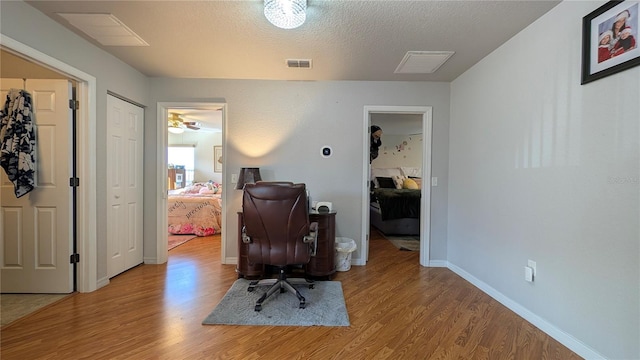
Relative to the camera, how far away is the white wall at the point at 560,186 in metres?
1.39

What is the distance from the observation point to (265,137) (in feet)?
10.4

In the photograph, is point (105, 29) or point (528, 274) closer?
point (528, 274)

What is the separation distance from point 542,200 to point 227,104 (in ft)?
10.8

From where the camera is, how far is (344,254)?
9.64 feet

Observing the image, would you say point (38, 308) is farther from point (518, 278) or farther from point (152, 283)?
point (518, 278)

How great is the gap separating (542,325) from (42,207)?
4287 millimetres

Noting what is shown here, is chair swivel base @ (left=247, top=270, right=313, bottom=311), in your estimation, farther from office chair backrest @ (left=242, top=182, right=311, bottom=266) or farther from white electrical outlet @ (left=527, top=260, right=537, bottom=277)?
white electrical outlet @ (left=527, top=260, right=537, bottom=277)

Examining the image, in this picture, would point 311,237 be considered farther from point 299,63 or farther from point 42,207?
point 42,207

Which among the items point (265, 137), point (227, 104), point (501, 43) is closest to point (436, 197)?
point (501, 43)

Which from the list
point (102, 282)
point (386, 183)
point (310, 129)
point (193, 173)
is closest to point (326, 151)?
point (310, 129)

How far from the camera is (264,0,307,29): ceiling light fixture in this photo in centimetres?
164

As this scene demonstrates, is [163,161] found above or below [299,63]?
below

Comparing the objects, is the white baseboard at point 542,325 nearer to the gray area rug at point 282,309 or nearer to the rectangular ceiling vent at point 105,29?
the gray area rug at point 282,309

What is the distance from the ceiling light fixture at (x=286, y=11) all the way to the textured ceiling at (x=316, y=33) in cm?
15
